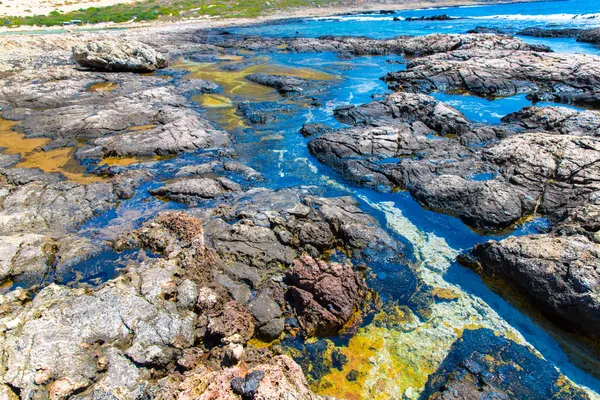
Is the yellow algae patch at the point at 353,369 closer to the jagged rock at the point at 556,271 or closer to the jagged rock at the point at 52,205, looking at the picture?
the jagged rock at the point at 556,271

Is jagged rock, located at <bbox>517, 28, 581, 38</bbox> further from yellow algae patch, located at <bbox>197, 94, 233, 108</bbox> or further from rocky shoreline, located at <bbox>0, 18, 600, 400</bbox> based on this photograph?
yellow algae patch, located at <bbox>197, 94, 233, 108</bbox>

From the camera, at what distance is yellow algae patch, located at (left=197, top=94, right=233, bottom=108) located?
88.3ft

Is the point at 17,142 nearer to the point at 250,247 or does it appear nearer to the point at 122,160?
the point at 122,160

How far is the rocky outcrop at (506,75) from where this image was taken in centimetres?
2695

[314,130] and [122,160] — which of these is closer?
[122,160]

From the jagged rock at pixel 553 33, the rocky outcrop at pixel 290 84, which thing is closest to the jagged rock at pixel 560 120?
the rocky outcrop at pixel 290 84

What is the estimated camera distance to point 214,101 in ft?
91.1

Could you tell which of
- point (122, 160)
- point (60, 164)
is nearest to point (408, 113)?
point (122, 160)

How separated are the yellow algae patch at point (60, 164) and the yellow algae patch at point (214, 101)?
412 inches

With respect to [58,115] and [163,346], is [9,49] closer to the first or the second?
[58,115]

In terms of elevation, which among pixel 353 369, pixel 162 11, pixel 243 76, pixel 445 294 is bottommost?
pixel 353 369

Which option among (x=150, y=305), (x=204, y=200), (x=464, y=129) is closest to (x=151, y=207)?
(x=204, y=200)

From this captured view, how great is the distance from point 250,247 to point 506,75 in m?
28.2

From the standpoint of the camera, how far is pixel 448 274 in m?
11.4
